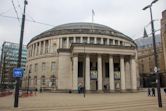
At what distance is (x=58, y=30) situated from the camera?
76125 millimetres

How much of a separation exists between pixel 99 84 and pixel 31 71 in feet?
111

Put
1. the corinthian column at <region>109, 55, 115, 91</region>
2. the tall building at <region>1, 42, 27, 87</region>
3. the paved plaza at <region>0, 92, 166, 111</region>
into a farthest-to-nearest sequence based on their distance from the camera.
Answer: the corinthian column at <region>109, 55, 115, 91</region>
the tall building at <region>1, 42, 27, 87</region>
the paved plaza at <region>0, 92, 166, 111</region>

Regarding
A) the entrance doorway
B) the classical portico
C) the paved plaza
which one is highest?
the classical portico

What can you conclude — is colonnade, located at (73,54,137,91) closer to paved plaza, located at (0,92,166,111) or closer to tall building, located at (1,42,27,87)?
tall building, located at (1,42,27,87)

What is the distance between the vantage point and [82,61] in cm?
5900

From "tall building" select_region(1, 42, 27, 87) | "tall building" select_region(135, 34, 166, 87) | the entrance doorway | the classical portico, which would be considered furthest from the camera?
"tall building" select_region(135, 34, 166, 87)

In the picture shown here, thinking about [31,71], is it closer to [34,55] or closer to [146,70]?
[34,55]

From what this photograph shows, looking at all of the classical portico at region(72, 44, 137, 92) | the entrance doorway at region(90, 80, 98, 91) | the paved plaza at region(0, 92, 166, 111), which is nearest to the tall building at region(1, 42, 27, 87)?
the classical portico at region(72, 44, 137, 92)

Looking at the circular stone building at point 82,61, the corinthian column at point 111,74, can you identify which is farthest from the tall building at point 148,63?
the corinthian column at point 111,74

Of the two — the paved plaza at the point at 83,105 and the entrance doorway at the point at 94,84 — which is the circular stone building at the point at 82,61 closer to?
the entrance doorway at the point at 94,84

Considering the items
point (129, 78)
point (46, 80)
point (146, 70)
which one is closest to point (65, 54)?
point (46, 80)

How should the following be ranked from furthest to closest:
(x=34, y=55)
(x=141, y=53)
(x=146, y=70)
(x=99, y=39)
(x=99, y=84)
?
(x=141, y=53) → (x=146, y=70) → (x=34, y=55) → (x=99, y=39) → (x=99, y=84)

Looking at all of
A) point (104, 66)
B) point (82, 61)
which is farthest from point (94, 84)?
point (82, 61)

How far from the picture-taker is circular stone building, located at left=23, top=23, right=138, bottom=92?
5434 centimetres
